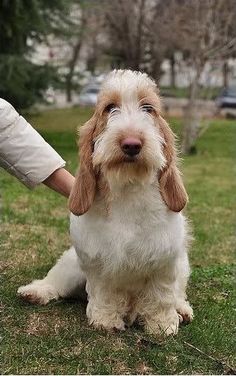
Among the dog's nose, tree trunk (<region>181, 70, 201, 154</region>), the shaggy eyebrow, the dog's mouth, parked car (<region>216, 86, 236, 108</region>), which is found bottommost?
parked car (<region>216, 86, 236, 108</region>)

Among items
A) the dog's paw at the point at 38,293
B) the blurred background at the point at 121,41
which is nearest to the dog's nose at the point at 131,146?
the dog's paw at the point at 38,293

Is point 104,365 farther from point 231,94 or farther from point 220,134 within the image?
point 231,94

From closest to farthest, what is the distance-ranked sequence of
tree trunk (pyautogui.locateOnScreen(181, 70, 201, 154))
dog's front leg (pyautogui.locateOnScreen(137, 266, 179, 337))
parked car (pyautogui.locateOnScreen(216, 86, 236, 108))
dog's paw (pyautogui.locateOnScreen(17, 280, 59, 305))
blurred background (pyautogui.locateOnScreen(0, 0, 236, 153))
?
dog's front leg (pyautogui.locateOnScreen(137, 266, 179, 337)) < dog's paw (pyautogui.locateOnScreen(17, 280, 59, 305)) < blurred background (pyautogui.locateOnScreen(0, 0, 236, 153)) < tree trunk (pyautogui.locateOnScreen(181, 70, 201, 154)) < parked car (pyautogui.locateOnScreen(216, 86, 236, 108))

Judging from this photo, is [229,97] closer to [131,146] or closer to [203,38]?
[203,38]

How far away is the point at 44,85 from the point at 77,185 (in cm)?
1118

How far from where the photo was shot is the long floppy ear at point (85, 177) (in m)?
3.50

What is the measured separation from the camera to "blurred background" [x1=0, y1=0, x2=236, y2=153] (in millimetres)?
13188

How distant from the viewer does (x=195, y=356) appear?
352cm

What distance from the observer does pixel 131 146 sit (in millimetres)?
3154

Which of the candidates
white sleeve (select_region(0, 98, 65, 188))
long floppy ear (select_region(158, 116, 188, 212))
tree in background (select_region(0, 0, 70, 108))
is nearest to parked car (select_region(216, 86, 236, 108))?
tree in background (select_region(0, 0, 70, 108))

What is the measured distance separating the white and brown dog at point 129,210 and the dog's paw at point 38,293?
1.27 feet

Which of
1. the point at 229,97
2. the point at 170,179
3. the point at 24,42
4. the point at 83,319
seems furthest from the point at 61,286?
the point at 229,97

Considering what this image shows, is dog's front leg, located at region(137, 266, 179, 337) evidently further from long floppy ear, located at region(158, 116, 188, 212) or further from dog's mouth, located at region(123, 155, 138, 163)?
dog's mouth, located at region(123, 155, 138, 163)

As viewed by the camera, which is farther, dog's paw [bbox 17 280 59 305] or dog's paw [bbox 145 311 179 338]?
dog's paw [bbox 17 280 59 305]
